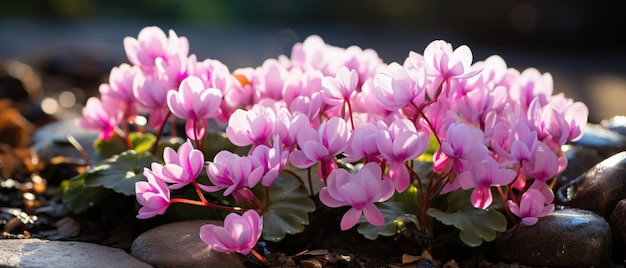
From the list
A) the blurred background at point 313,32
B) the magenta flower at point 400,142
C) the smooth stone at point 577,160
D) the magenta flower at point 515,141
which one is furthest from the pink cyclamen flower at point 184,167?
the blurred background at point 313,32

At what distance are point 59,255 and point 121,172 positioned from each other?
347mm

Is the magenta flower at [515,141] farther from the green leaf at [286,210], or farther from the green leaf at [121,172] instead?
the green leaf at [121,172]

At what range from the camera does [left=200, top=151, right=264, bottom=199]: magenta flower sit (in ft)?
5.05

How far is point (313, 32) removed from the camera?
8.77 m

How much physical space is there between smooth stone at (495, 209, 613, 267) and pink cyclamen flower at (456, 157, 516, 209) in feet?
0.55

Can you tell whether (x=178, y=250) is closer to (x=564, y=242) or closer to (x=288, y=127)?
(x=288, y=127)

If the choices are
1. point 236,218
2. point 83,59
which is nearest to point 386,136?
point 236,218

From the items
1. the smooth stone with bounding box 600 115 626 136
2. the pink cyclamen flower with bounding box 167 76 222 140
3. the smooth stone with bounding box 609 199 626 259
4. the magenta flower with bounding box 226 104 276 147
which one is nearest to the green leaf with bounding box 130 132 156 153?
the pink cyclamen flower with bounding box 167 76 222 140

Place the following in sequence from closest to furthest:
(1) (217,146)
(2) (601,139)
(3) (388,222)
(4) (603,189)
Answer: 1. (3) (388,222)
2. (4) (603,189)
3. (1) (217,146)
4. (2) (601,139)

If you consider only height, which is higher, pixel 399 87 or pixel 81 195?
pixel 399 87

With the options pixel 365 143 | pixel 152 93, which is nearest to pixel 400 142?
pixel 365 143

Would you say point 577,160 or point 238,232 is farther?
point 577,160

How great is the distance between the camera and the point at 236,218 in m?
1.52

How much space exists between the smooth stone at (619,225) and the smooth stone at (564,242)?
0.21ft
